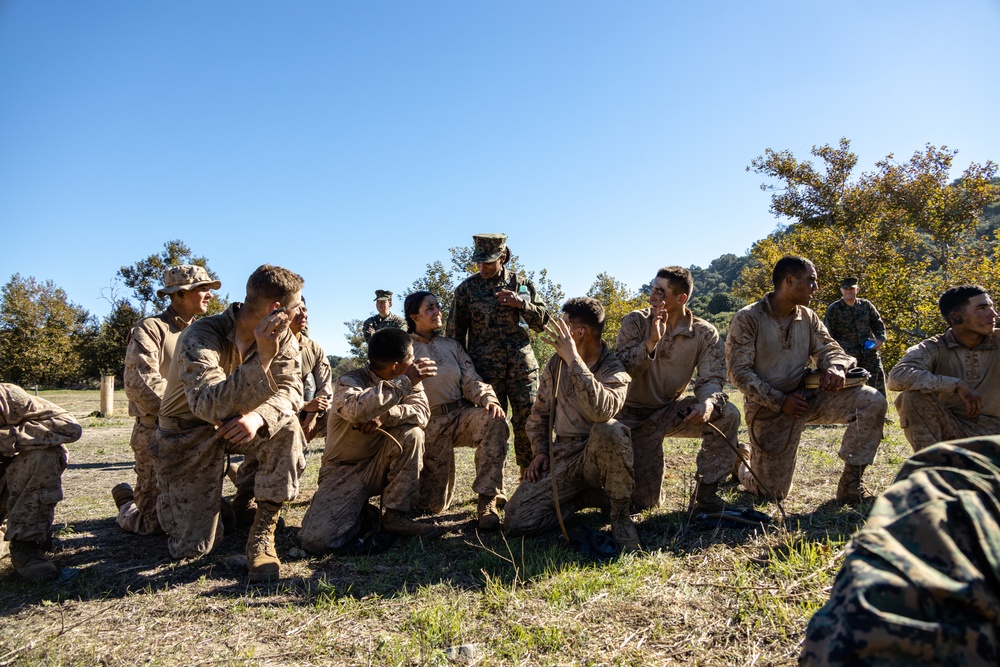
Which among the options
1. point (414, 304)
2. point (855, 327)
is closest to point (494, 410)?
point (414, 304)

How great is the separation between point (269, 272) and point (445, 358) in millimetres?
1852

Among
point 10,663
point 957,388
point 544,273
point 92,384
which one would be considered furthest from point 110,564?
point 92,384

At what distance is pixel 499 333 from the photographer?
19.8 ft

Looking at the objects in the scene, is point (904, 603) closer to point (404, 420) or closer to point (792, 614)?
point (792, 614)

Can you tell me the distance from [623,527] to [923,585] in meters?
2.84

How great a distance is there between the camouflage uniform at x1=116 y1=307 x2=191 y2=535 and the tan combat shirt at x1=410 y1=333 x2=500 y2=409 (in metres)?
1.96

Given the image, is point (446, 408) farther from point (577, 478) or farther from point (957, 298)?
point (957, 298)

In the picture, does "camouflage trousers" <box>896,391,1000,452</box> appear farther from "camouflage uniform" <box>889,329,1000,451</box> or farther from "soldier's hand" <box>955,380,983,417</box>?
"soldier's hand" <box>955,380,983,417</box>

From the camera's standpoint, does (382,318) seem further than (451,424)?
Yes

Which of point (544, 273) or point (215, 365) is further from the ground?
point (544, 273)

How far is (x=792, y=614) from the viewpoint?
2756 millimetres

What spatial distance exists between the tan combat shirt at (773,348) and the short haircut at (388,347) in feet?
8.76

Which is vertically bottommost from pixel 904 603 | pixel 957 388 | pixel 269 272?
pixel 904 603

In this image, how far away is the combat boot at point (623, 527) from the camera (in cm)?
386
